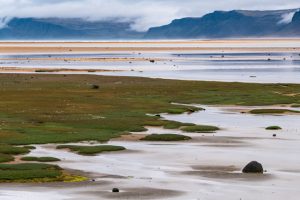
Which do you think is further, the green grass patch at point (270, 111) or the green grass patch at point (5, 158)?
the green grass patch at point (270, 111)

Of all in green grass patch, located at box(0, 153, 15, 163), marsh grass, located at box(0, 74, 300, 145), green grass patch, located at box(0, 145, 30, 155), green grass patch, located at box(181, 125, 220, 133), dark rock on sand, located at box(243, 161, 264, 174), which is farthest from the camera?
green grass patch, located at box(181, 125, 220, 133)

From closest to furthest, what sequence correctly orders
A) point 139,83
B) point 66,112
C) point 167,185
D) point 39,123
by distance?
1. point 167,185
2. point 39,123
3. point 66,112
4. point 139,83

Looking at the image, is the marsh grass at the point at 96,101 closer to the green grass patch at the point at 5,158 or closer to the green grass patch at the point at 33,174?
the green grass patch at the point at 5,158

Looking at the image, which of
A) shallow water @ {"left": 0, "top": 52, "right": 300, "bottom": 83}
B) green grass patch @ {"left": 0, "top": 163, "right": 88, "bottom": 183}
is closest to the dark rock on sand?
green grass patch @ {"left": 0, "top": 163, "right": 88, "bottom": 183}

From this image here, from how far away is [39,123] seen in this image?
44969 millimetres

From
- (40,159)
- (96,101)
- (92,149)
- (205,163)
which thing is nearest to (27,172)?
(40,159)

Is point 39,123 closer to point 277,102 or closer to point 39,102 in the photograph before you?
point 39,102

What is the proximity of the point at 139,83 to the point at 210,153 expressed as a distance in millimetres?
46164

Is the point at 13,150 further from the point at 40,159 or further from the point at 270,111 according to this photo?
the point at 270,111

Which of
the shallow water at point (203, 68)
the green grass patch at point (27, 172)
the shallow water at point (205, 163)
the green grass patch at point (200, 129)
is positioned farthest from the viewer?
the shallow water at point (203, 68)

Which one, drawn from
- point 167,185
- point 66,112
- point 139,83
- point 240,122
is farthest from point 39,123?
point 139,83

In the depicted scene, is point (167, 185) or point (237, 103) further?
point (237, 103)

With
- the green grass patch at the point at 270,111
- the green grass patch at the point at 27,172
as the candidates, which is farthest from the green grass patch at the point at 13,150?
the green grass patch at the point at 270,111

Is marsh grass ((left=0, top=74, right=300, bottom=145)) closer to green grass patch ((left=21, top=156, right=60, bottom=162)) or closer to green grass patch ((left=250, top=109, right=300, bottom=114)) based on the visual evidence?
Result: green grass patch ((left=250, top=109, right=300, bottom=114))
